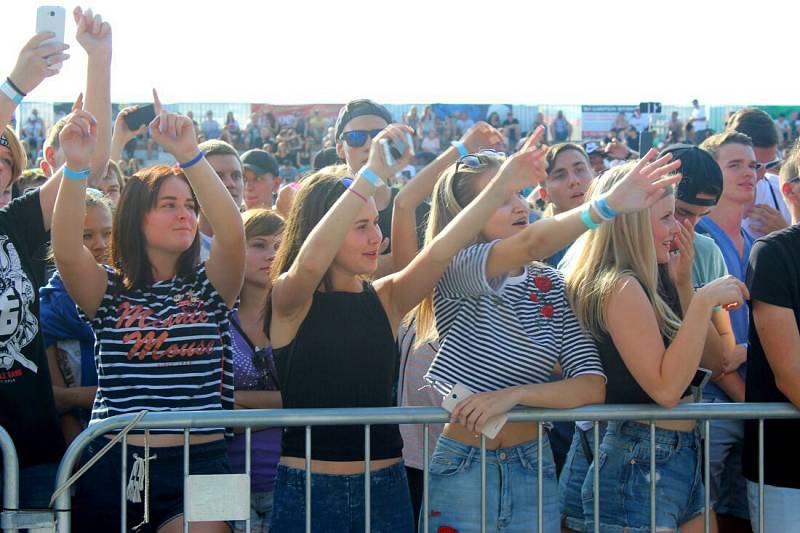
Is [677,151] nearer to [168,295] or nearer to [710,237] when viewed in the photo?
[710,237]

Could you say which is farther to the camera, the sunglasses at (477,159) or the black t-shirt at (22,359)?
the sunglasses at (477,159)

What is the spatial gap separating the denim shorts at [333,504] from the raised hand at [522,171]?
1.08 meters

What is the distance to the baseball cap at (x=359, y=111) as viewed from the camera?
5.49 meters

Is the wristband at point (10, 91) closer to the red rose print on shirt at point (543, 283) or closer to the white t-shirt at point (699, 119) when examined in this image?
the red rose print on shirt at point (543, 283)

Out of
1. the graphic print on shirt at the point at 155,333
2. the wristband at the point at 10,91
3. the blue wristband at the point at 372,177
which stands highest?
the wristband at the point at 10,91

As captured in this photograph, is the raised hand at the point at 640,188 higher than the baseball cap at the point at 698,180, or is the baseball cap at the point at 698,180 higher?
the baseball cap at the point at 698,180

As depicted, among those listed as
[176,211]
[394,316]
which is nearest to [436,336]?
[394,316]

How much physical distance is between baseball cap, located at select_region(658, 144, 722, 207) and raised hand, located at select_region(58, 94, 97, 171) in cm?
246

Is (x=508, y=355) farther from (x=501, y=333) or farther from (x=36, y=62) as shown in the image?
(x=36, y=62)

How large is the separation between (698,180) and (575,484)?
5.08 feet

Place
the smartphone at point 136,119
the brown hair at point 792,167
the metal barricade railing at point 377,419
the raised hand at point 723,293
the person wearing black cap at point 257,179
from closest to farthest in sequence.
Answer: the metal barricade railing at point 377,419 < the raised hand at point 723,293 < the brown hair at point 792,167 < the smartphone at point 136,119 < the person wearing black cap at point 257,179

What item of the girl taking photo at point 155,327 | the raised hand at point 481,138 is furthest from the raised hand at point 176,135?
the raised hand at point 481,138

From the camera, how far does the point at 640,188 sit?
3.42 meters

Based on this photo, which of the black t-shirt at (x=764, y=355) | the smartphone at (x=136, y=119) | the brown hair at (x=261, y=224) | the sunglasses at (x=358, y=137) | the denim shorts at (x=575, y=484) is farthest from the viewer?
the sunglasses at (x=358, y=137)
